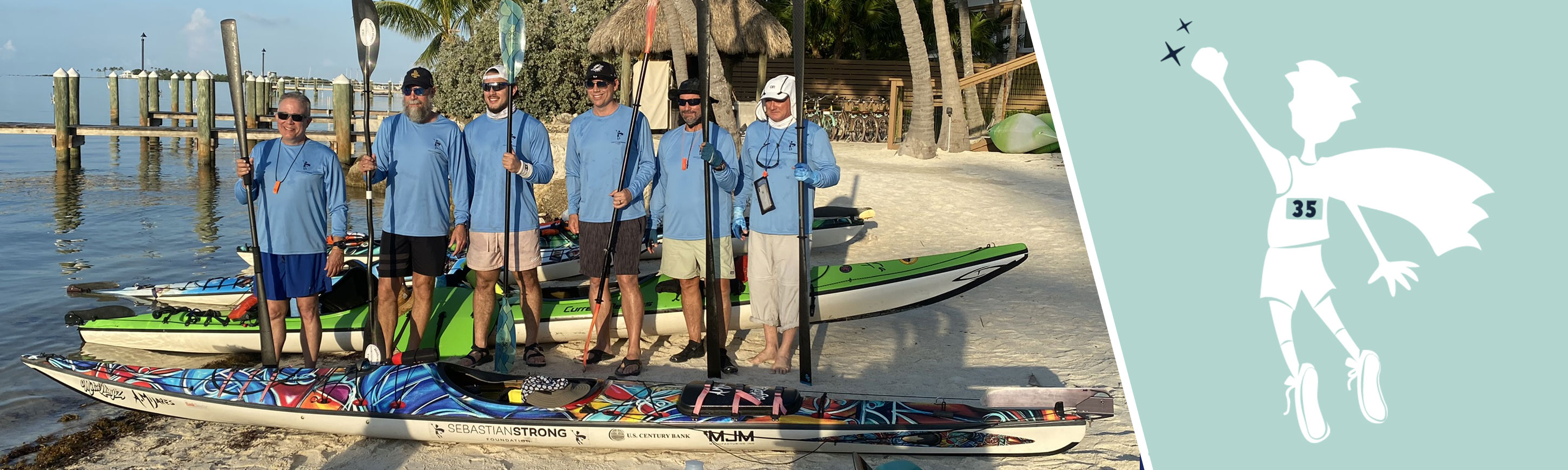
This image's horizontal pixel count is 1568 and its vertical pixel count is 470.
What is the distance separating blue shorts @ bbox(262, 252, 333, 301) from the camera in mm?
5691

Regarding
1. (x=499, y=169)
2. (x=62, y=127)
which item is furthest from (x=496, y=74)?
(x=62, y=127)

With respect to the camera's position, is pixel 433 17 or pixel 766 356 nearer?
pixel 766 356

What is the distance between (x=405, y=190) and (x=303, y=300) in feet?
3.03

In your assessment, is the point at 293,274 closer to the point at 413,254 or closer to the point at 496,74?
the point at 413,254

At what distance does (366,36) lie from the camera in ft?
20.8

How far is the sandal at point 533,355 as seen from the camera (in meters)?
6.56

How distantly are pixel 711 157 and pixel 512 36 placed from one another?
1642mm

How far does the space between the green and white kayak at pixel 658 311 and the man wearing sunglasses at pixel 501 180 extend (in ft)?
3.01

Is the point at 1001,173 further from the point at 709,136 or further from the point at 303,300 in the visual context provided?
the point at 303,300

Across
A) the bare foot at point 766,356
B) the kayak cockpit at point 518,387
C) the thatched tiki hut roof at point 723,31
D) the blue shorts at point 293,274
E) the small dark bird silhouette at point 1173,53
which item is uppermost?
the thatched tiki hut roof at point 723,31

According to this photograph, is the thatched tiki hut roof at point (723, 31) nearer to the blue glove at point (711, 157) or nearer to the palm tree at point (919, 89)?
the palm tree at point (919, 89)

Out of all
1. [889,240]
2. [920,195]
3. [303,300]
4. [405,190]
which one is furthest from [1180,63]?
[920,195]

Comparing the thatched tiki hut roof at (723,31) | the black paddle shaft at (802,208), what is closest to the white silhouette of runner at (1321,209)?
the black paddle shaft at (802,208)

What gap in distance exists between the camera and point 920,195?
13062mm
